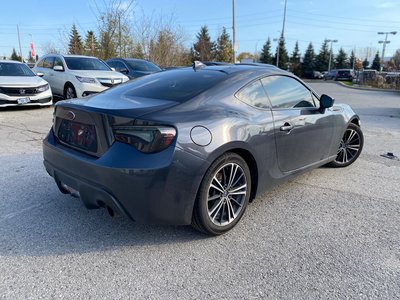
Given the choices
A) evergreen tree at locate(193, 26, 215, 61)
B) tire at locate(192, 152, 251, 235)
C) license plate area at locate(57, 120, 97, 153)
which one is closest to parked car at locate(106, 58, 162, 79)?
license plate area at locate(57, 120, 97, 153)

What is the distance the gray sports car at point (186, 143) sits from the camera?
242 centimetres

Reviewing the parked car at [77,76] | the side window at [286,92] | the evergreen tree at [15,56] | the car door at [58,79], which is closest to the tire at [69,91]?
the parked car at [77,76]

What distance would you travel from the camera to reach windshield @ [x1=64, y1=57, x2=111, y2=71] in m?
10.8

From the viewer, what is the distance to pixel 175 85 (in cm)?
322

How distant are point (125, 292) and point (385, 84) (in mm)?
29289

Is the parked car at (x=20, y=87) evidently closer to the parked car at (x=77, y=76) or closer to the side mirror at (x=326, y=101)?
the parked car at (x=77, y=76)

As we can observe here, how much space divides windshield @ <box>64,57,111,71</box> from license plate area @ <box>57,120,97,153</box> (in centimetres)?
854

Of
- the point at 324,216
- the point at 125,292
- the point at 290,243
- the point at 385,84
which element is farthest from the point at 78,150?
the point at 385,84

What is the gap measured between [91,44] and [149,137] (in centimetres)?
2281

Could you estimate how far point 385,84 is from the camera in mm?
26344

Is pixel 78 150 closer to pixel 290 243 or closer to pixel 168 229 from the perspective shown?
pixel 168 229

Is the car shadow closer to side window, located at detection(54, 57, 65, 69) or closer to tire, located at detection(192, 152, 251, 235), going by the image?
tire, located at detection(192, 152, 251, 235)

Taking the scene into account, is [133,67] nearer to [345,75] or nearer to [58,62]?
[58,62]

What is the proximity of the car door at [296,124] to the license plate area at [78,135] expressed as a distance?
1.70 metres
